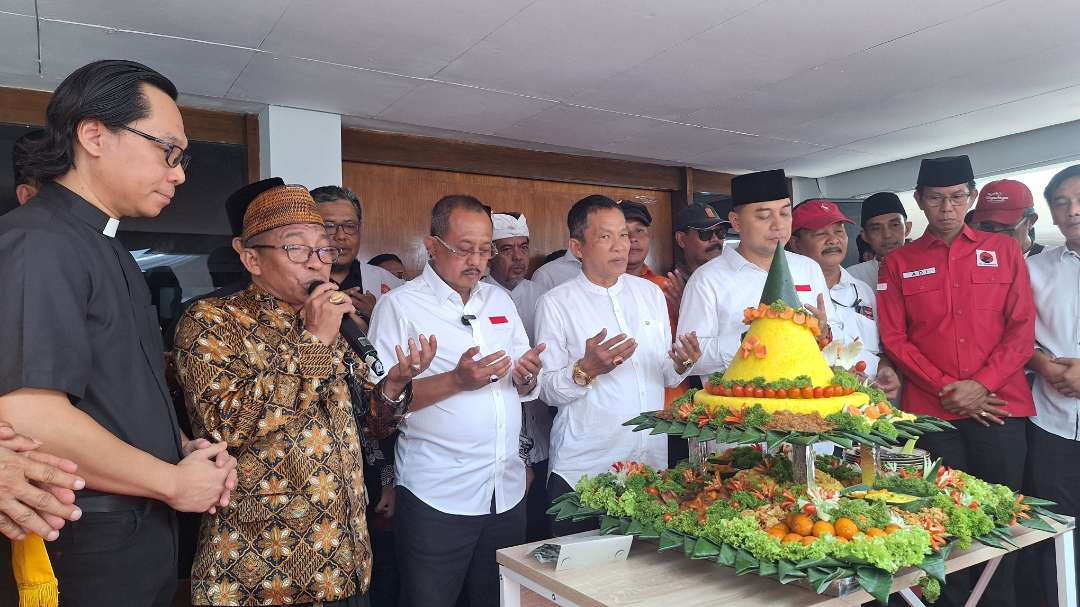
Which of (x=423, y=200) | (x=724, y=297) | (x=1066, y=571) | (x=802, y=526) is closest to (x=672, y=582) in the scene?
(x=802, y=526)

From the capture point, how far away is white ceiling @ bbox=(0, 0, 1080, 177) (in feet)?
10.9

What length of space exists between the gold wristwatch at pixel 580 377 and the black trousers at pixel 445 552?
56 centimetres

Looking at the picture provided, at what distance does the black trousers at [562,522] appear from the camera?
293 centimetres

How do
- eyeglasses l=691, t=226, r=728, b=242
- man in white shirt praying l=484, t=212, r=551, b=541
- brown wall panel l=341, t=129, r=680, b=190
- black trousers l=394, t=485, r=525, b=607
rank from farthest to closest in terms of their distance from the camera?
brown wall panel l=341, t=129, r=680, b=190, eyeglasses l=691, t=226, r=728, b=242, man in white shirt praying l=484, t=212, r=551, b=541, black trousers l=394, t=485, r=525, b=607

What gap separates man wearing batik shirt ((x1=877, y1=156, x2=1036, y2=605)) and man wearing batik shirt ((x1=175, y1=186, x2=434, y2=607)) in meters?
2.73

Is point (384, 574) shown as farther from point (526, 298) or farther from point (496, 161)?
point (496, 161)

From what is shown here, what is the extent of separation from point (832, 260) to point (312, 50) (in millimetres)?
2968

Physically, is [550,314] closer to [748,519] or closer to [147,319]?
[748,519]

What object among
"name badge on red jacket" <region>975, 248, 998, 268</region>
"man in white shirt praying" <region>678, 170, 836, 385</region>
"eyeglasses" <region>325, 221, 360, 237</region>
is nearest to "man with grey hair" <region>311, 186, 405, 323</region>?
"eyeglasses" <region>325, 221, 360, 237</region>

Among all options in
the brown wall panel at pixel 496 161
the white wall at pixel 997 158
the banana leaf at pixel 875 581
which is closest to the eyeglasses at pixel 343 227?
the brown wall panel at pixel 496 161

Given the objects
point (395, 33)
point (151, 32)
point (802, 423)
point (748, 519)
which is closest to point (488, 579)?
point (748, 519)

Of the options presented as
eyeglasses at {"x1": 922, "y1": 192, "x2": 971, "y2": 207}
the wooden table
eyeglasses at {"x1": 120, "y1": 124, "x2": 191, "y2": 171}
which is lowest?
the wooden table

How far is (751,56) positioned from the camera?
4.03 meters

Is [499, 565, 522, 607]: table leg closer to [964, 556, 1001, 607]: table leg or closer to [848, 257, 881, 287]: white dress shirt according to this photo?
[964, 556, 1001, 607]: table leg
